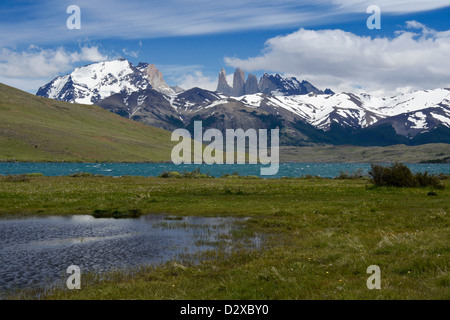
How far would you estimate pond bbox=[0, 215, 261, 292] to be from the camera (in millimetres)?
20766

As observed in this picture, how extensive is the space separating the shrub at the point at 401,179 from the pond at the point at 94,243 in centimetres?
3648

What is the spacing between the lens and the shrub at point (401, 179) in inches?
2463

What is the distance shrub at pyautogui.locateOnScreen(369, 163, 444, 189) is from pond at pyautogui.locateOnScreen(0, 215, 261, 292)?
1436 inches

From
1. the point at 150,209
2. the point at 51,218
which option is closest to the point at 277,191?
the point at 150,209

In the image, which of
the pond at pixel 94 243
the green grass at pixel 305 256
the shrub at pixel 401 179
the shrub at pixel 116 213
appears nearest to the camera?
the green grass at pixel 305 256

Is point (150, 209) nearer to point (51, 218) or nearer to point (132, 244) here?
point (51, 218)

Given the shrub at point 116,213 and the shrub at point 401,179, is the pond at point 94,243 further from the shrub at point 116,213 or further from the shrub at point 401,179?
the shrub at point 401,179

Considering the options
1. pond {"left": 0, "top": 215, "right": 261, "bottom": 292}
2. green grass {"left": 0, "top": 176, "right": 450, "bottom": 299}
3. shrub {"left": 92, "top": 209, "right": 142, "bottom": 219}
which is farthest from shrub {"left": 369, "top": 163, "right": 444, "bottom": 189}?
shrub {"left": 92, "top": 209, "right": 142, "bottom": 219}

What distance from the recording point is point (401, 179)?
63.4 metres

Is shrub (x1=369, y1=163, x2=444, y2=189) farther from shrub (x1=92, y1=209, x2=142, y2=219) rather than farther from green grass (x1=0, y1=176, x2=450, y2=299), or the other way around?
shrub (x1=92, y1=209, x2=142, y2=219)

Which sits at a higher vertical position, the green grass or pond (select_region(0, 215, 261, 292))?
the green grass

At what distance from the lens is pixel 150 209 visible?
43906 millimetres

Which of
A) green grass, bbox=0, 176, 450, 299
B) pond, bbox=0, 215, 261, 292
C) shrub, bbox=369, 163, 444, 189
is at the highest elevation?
shrub, bbox=369, 163, 444, 189

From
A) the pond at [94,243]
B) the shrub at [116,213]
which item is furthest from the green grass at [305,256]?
the pond at [94,243]
